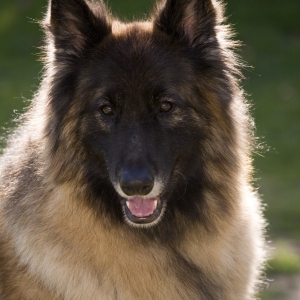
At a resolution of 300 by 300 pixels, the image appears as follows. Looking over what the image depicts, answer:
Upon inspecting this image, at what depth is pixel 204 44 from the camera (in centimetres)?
414

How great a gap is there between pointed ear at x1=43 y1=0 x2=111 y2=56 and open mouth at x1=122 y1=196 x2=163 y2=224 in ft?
3.30

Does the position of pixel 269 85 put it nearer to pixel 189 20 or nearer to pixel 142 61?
pixel 189 20

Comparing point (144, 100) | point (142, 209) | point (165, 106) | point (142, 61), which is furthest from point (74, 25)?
point (142, 209)

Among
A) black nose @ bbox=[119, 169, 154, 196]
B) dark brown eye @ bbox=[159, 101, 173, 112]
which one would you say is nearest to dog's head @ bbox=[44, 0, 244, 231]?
dark brown eye @ bbox=[159, 101, 173, 112]

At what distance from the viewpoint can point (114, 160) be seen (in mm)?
3906

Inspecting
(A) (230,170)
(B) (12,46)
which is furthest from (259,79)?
(A) (230,170)

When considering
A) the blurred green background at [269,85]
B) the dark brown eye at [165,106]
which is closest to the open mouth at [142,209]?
the dark brown eye at [165,106]

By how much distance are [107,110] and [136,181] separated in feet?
1.74

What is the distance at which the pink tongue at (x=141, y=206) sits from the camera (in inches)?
155

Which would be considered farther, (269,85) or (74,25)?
(269,85)

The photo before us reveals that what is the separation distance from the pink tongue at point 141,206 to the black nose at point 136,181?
16 centimetres

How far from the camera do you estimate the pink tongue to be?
394 centimetres

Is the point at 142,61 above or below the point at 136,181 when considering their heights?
above

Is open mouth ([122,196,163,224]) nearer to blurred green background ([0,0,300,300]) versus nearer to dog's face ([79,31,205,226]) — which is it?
dog's face ([79,31,205,226])
